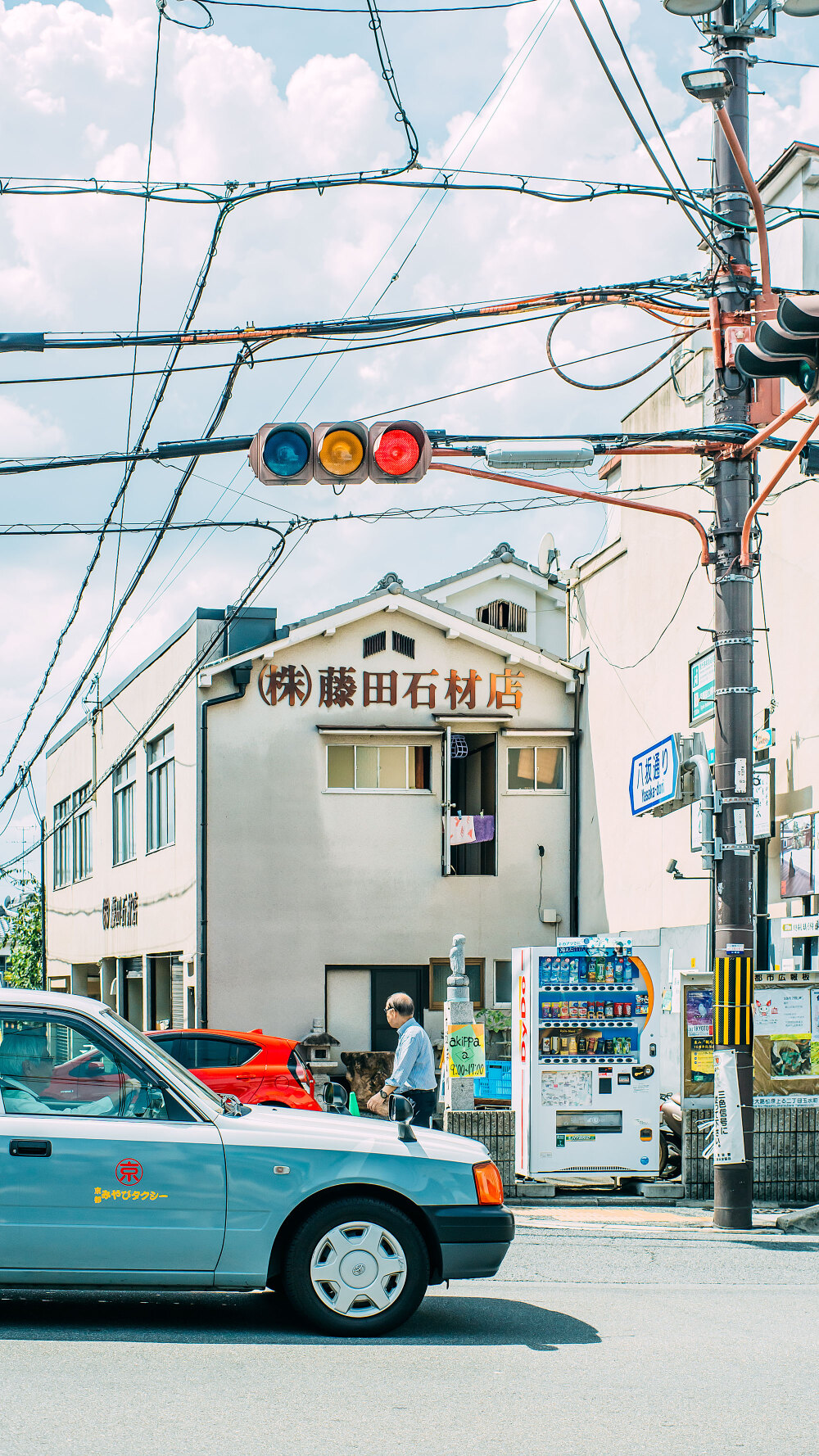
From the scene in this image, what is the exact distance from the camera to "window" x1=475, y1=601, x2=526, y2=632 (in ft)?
141

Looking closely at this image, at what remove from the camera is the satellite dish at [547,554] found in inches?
1725

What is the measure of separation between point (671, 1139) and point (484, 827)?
1188 cm

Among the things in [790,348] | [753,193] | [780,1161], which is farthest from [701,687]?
[790,348]

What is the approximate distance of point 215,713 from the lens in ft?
Result: 84.4

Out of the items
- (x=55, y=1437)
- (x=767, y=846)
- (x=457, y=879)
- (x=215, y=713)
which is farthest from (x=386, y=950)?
(x=55, y=1437)

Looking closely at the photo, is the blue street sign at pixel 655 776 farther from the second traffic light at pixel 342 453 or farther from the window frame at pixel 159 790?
the window frame at pixel 159 790

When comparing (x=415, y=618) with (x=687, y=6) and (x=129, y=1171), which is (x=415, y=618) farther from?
(x=129, y=1171)

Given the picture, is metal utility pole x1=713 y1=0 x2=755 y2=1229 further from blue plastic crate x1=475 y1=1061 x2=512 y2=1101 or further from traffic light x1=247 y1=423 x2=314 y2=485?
blue plastic crate x1=475 y1=1061 x2=512 y2=1101

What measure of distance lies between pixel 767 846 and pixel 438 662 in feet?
33.8

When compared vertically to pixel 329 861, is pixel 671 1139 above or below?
below

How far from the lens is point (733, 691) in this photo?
12.3 meters

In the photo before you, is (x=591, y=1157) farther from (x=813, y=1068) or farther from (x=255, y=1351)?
(x=255, y=1351)

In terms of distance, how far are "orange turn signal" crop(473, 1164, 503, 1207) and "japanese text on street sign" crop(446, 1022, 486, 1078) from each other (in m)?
6.83

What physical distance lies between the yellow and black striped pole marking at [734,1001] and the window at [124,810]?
2174cm
